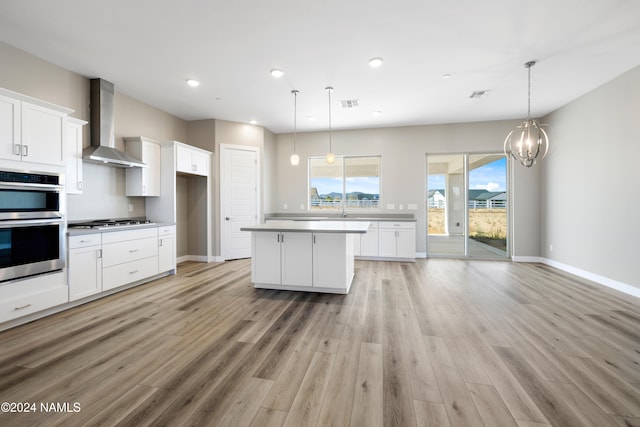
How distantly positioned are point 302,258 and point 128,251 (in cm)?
247

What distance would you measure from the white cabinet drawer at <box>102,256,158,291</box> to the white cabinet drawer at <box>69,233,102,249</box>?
1.25ft

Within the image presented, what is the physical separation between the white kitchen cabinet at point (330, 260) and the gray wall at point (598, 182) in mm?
3872

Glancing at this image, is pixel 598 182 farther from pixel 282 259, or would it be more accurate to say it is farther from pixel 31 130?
pixel 31 130

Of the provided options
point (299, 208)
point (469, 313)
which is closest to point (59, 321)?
point (469, 313)

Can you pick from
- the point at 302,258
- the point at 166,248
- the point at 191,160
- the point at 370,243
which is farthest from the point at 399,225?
the point at 166,248

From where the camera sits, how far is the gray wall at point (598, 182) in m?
3.70

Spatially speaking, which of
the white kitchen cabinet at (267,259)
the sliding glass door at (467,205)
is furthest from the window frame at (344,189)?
the white kitchen cabinet at (267,259)

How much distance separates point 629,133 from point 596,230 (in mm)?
1470

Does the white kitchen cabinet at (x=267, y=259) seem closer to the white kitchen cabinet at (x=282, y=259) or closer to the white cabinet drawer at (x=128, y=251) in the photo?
the white kitchen cabinet at (x=282, y=259)

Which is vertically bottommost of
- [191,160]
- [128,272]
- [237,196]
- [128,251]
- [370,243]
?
[128,272]

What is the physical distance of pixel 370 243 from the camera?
6027mm

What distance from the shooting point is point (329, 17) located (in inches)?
106

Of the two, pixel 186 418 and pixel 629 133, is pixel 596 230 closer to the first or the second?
pixel 629 133

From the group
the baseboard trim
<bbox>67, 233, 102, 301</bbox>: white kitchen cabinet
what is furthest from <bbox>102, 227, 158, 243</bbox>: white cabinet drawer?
the baseboard trim
